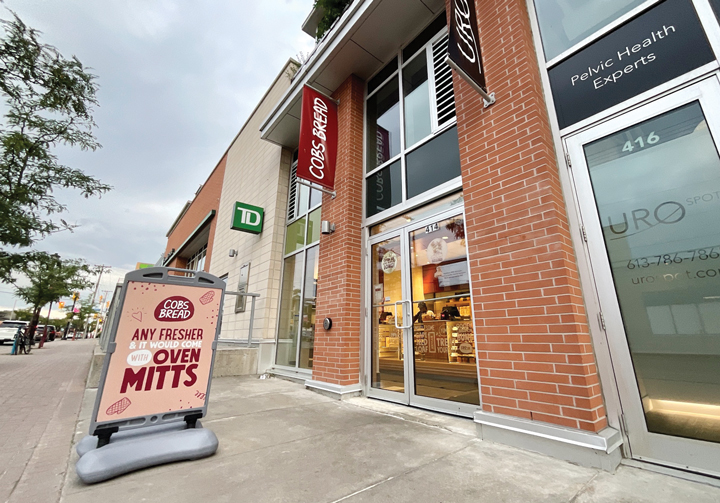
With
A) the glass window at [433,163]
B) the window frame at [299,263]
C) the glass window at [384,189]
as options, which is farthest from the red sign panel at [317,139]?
the glass window at [433,163]

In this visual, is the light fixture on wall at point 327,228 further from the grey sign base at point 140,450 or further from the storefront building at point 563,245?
the grey sign base at point 140,450

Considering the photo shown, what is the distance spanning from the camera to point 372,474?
1.96 m

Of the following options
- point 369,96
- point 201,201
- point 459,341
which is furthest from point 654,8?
point 201,201

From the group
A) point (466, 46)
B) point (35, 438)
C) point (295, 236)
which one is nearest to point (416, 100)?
point (466, 46)

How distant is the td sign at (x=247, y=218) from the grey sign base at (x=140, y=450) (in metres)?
5.88

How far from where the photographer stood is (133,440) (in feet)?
6.89

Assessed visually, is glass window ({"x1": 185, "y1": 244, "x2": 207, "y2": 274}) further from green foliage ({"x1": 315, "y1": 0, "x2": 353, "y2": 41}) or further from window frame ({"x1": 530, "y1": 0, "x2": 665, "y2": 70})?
window frame ({"x1": 530, "y1": 0, "x2": 665, "y2": 70})

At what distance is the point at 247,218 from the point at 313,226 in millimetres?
2322

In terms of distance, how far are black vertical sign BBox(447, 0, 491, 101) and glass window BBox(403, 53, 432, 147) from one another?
1143 millimetres

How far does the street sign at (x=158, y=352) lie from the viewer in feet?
7.04

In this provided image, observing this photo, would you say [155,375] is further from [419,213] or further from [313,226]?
[313,226]

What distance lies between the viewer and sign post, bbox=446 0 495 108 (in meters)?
2.87

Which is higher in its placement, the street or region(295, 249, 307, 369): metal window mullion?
region(295, 249, 307, 369): metal window mullion

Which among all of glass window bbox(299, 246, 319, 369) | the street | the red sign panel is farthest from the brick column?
the street
